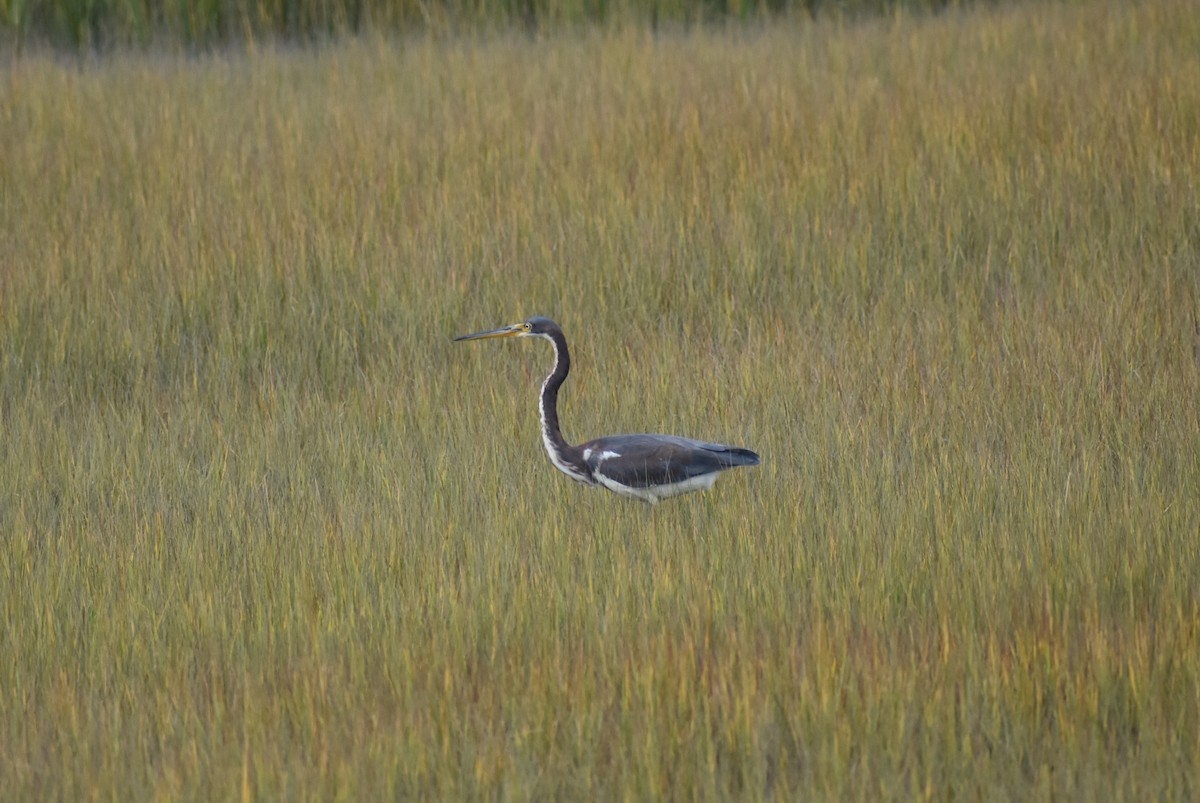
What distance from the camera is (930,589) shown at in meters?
4.25

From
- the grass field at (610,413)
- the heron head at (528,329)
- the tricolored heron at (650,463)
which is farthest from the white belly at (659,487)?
the heron head at (528,329)

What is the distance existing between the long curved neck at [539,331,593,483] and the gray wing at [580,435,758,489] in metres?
0.08

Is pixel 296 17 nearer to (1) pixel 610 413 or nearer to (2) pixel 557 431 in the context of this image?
(1) pixel 610 413

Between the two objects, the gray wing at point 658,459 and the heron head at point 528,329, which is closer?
the gray wing at point 658,459

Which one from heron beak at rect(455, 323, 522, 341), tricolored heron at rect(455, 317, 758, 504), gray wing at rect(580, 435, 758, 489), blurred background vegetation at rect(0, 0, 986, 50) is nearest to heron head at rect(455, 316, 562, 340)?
heron beak at rect(455, 323, 522, 341)

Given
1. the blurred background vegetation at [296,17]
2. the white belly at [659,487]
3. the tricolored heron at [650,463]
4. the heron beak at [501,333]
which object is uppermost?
the blurred background vegetation at [296,17]

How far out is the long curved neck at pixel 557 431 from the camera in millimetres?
5164

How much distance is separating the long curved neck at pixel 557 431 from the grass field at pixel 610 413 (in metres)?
0.15

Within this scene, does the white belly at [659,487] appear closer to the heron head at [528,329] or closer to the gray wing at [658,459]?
the gray wing at [658,459]

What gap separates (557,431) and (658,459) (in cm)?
50

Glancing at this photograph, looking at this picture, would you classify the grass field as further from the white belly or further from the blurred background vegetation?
the blurred background vegetation

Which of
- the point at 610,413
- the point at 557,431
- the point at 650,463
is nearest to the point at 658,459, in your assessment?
the point at 650,463

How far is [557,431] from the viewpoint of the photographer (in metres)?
5.31

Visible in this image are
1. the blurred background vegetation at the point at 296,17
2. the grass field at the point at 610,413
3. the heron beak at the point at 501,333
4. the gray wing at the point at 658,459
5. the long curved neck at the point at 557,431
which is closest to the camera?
the grass field at the point at 610,413
